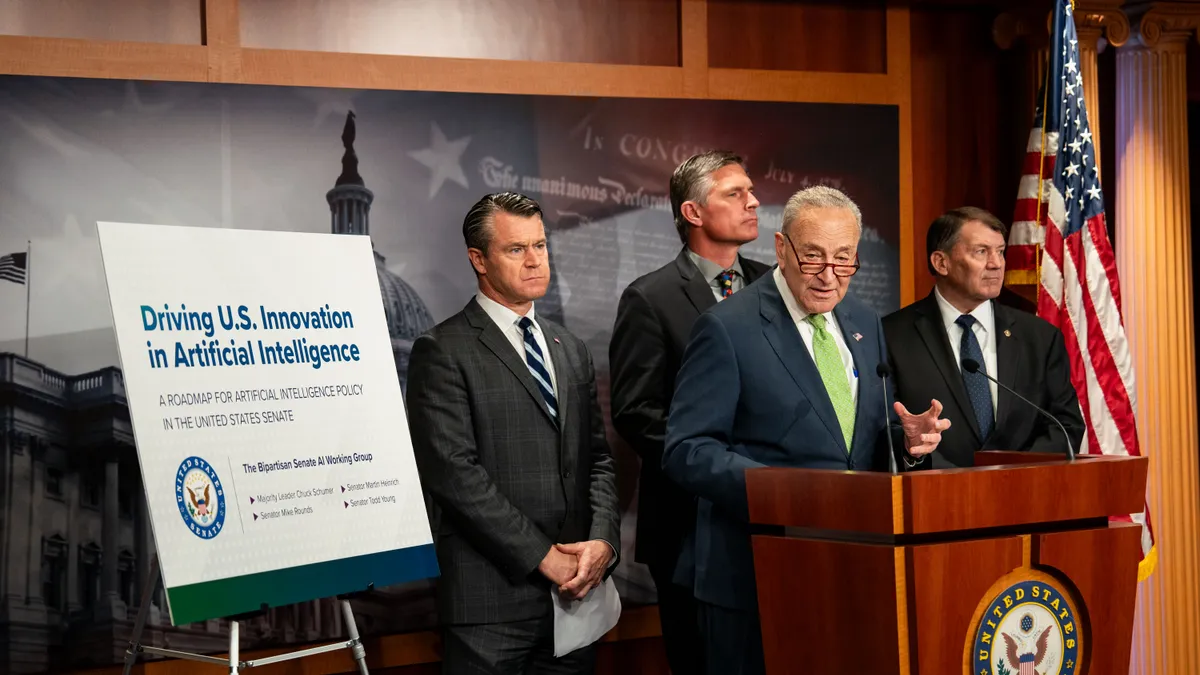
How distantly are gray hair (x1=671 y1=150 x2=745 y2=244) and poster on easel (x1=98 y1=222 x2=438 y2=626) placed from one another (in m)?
1.00

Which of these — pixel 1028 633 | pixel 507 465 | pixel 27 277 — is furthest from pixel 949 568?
pixel 27 277

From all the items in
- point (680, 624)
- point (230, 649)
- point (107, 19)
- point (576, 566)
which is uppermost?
point (107, 19)

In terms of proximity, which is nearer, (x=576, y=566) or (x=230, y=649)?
(x=230, y=649)

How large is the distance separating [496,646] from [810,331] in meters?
1.26

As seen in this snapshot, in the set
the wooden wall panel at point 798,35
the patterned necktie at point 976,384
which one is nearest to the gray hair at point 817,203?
the patterned necktie at point 976,384

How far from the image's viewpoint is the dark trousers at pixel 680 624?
145 inches

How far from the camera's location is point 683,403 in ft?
9.01

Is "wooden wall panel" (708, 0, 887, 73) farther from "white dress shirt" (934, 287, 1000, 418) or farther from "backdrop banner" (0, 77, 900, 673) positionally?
"white dress shirt" (934, 287, 1000, 418)

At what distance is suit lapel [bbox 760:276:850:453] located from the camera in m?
2.70

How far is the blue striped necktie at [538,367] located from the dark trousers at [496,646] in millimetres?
596

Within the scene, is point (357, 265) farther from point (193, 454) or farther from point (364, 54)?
point (364, 54)

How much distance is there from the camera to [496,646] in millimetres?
3359

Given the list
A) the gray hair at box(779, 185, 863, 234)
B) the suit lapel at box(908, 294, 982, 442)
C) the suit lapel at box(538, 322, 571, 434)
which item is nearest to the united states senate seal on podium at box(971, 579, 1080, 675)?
the gray hair at box(779, 185, 863, 234)

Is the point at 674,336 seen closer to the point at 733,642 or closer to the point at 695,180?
the point at 695,180
